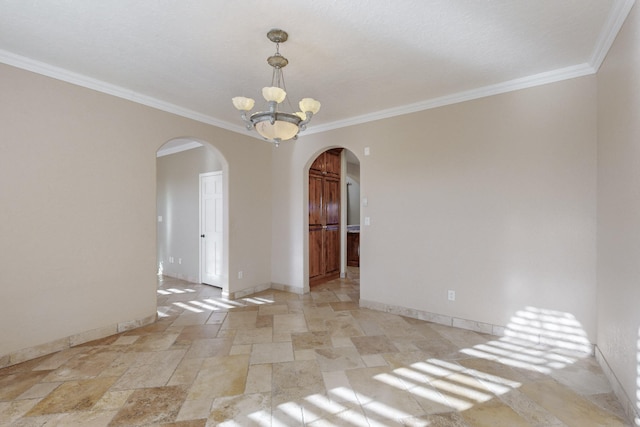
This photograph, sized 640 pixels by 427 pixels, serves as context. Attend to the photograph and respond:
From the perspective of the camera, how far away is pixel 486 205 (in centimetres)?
319

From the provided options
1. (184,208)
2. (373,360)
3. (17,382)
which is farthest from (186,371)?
(184,208)

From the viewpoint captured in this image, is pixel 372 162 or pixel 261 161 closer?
pixel 372 162

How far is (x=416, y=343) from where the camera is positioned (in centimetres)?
291

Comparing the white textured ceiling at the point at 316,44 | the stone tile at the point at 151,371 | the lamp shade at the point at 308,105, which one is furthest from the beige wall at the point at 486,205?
the stone tile at the point at 151,371

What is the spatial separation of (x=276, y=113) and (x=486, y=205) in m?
2.51

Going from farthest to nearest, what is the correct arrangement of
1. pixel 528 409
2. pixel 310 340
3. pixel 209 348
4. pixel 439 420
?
pixel 310 340 < pixel 209 348 < pixel 528 409 < pixel 439 420

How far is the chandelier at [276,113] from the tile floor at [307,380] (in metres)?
1.96

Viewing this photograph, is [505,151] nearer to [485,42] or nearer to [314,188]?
[485,42]

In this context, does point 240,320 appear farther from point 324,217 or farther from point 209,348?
point 324,217

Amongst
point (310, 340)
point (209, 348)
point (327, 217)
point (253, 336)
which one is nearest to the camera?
point (209, 348)

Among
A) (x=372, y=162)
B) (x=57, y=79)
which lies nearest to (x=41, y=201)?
(x=57, y=79)

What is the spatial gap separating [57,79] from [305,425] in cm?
374

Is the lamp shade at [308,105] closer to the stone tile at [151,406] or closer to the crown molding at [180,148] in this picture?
the stone tile at [151,406]

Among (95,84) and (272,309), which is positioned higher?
(95,84)
